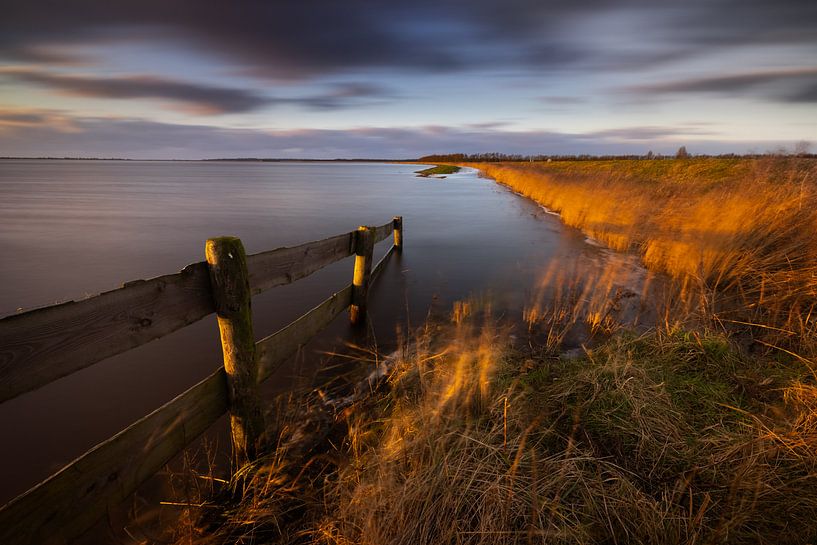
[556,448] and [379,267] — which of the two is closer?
[556,448]

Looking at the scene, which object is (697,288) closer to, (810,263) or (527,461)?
(810,263)

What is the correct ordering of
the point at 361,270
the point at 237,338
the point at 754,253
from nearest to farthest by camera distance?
the point at 237,338, the point at 361,270, the point at 754,253

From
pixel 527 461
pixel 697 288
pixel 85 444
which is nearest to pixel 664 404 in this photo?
pixel 527 461

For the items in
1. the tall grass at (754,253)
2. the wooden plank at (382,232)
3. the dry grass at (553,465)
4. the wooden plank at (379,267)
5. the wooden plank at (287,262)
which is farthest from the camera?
the wooden plank at (382,232)

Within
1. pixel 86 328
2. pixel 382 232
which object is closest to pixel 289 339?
pixel 86 328

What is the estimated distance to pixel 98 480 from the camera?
2.11 m

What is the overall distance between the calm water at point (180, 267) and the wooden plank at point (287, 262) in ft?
4.22

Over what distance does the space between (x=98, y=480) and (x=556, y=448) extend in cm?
316

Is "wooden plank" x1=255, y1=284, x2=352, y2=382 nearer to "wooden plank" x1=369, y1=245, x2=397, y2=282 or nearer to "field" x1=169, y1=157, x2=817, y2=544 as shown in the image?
"field" x1=169, y1=157, x2=817, y2=544

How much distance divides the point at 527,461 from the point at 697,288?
714 centimetres

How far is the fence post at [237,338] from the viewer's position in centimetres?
287

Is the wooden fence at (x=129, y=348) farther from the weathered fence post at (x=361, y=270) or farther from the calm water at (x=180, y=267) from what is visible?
the weathered fence post at (x=361, y=270)

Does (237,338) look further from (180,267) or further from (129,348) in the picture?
(180,267)

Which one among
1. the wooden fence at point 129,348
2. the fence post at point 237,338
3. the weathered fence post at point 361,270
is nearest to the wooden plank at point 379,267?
the weathered fence post at point 361,270
